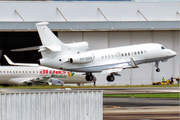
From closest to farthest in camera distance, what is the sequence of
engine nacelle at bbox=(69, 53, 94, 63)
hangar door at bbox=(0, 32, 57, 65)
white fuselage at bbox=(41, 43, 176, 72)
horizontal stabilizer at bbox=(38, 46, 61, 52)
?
1. horizontal stabilizer at bbox=(38, 46, 61, 52)
2. engine nacelle at bbox=(69, 53, 94, 63)
3. white fuselage at bbox=(41, 43, 176, 72)
4. hangar door at bbox=(0, 32, 57, 65)

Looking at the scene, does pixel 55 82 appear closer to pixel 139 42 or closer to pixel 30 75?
pixel 30 75

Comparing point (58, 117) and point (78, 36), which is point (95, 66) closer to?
point (78, 36)

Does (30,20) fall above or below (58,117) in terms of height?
above

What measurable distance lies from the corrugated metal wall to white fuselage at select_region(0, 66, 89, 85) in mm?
Answer: 40711

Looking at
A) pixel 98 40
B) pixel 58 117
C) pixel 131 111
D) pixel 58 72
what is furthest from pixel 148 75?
pixel 58 117

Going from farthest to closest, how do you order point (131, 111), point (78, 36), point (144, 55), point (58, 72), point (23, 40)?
point (23, 40) → point (78, 36) → point (58, 72) → point (144, 55) → point (131, 111)

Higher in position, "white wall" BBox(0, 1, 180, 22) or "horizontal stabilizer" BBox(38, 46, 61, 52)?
"white wall" BBox(0, 1, 180, 22)

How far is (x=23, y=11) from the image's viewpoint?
73500 mm

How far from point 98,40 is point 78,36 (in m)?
3.90

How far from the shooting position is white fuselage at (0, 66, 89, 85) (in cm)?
5934

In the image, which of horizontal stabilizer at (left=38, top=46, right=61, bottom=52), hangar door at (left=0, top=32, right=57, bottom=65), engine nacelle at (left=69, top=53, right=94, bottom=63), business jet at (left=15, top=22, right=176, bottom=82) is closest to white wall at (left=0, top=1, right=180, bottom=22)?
hangar door at (left=0, top=32, right=57, bottom=65)

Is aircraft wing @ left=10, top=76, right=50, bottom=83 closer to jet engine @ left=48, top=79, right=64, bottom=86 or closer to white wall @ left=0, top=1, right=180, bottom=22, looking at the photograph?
Result: jet engine @ left=48, top=79, right=64, bottom=86

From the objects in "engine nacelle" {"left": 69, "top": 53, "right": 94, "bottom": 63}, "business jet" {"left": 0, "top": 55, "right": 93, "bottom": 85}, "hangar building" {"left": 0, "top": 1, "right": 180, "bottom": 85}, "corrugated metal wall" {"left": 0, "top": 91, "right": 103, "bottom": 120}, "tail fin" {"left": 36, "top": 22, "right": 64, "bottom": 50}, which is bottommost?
"corrugated metal wall" {"left": 0, "top": 91, "right": 103, "bottom": 120}

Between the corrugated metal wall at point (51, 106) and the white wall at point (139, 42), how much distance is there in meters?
52.4
